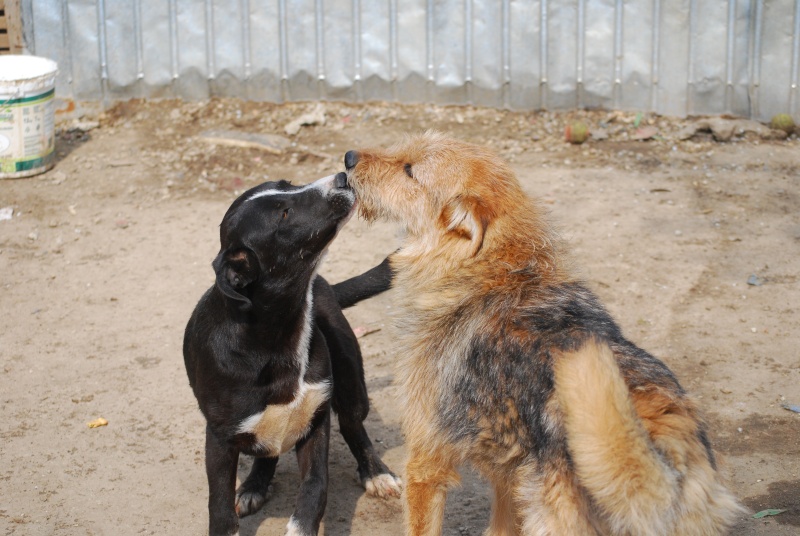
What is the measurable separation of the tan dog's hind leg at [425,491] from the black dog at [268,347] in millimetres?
577

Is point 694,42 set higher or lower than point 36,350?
higher

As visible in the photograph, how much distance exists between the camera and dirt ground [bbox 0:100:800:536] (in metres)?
4.95

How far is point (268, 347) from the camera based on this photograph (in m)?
4.33

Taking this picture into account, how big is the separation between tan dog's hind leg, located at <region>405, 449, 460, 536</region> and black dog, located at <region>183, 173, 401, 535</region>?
577 mm

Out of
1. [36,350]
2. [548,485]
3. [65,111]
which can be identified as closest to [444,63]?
[65,111]

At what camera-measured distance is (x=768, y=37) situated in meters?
9.03

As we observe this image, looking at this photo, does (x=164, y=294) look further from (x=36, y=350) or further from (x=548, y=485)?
(x=548, y=485)

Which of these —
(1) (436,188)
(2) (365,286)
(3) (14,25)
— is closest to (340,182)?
(1) (436,188)

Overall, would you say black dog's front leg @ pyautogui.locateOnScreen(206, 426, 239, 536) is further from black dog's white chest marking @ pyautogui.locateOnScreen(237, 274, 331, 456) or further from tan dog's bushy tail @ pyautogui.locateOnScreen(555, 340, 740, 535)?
tan dog's bushy tail @ pyautogui.locateOnScreen(555, 340, 740, 535)

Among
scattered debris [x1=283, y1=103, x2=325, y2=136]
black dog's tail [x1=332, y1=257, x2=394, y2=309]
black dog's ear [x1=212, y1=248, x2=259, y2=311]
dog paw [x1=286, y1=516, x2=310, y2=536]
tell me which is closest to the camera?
black dog's ear [x1=212, y1=248, x2=259, y2=311]

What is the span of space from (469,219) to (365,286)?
1312 millimetres

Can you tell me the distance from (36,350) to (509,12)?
5.75 metres

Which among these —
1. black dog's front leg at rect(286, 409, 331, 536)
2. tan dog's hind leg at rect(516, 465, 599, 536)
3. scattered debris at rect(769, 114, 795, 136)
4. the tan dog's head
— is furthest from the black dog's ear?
scattered debris at rect(769, 114, 795, 136)

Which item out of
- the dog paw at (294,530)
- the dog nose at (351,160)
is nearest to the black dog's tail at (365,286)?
the dog nose at (351,160)
